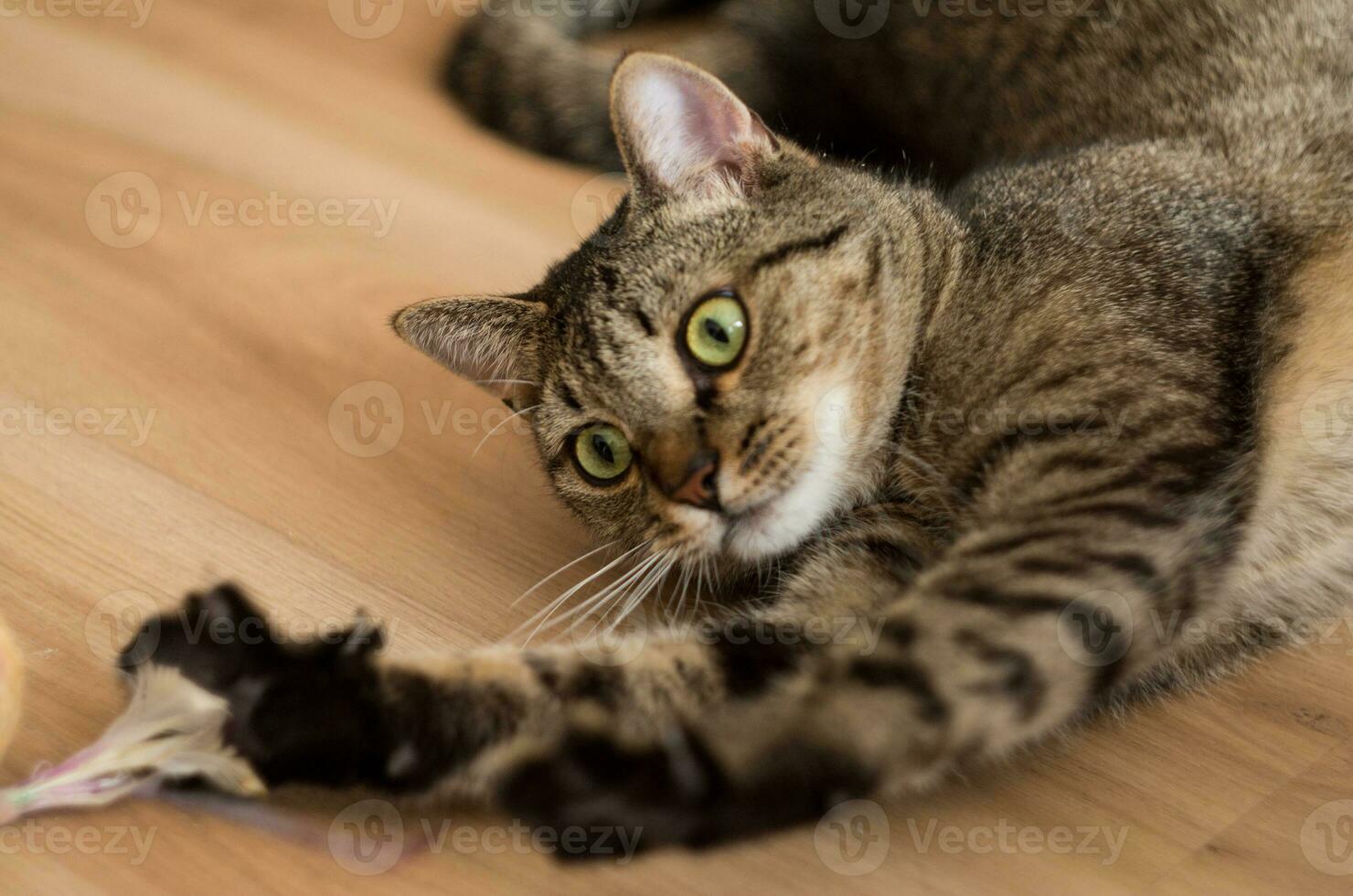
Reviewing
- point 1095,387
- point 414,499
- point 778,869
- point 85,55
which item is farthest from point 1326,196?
point 85,55

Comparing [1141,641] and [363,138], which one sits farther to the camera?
[363,138]

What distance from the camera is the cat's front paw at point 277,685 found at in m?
1.00

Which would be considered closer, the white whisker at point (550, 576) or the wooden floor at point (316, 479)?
the wooden floor at point (316, 479)

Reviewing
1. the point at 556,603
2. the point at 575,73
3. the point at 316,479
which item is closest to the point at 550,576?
the point at 556,603

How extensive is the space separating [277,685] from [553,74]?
1625mm

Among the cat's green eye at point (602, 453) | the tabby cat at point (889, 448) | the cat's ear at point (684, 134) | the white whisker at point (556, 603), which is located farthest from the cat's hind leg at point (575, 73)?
the white whisker at point (556, 603)

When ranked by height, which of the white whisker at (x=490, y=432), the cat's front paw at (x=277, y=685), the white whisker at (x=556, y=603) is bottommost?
the cat's front paw at (x=277, y=685)

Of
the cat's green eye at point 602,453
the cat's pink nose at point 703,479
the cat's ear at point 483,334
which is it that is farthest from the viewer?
the cat's ear at point 483,334

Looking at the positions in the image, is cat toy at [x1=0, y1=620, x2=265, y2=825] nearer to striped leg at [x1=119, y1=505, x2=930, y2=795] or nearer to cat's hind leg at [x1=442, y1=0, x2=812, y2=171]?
striped leg at [x1=119, y1=505, x2=930, y2=795]

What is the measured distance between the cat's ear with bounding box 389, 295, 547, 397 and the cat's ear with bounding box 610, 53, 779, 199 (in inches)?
8.6

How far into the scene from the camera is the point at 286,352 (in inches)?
71.6

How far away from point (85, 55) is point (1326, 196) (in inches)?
100

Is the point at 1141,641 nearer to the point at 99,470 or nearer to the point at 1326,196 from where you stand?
the point at 1326,196

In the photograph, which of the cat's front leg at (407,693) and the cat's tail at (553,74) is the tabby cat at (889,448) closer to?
the cat's front leg at (407,693)
